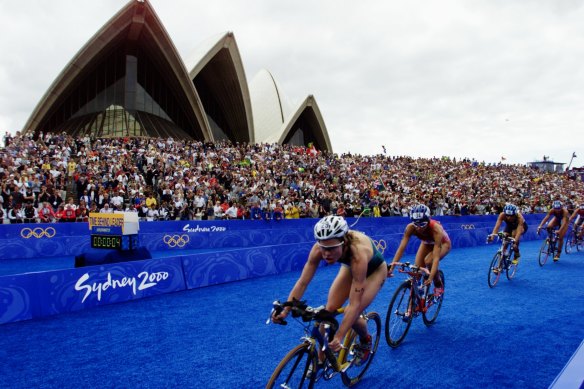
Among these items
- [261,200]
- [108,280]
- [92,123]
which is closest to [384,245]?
[261,200]

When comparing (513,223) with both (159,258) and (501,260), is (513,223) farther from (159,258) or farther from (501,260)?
(159,258)

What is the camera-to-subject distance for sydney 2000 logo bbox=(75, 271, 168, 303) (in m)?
7.58

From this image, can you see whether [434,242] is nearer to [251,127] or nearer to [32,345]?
[32,345]

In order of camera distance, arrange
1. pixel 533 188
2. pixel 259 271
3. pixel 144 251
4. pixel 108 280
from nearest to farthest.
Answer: pixel 108 280
pixel 144 251
pixel 259 271
pixel 533 188

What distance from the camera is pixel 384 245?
48.7ft

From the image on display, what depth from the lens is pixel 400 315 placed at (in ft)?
18.8

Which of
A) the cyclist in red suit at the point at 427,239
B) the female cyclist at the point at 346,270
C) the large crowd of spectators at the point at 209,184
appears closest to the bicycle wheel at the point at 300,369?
the female cyclist at the point at 346,270

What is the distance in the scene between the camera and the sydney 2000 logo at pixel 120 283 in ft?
24.9

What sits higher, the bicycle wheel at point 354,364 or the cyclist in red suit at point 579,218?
the cyclist in red suit at point 579,218

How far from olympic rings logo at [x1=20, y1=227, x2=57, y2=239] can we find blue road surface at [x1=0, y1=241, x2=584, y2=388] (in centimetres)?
834

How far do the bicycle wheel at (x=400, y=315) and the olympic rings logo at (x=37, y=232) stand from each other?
44.4 feet

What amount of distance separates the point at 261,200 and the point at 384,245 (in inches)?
318

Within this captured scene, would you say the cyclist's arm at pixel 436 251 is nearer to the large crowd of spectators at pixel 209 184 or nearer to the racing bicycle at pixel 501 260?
the racing bicycle at pixel 501 260

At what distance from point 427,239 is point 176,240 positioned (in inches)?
452
